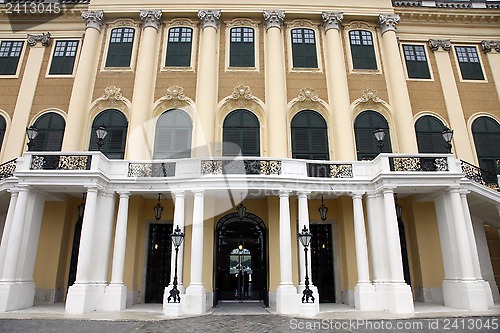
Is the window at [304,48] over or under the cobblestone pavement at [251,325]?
over

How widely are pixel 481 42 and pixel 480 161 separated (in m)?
7.91

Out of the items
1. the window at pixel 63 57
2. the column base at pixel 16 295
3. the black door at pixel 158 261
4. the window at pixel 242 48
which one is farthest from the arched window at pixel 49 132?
the window at pixel 242 48

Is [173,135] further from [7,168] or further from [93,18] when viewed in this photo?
[93,18]

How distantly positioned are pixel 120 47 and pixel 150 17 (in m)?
2.49

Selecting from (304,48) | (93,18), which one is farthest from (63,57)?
(304,48)

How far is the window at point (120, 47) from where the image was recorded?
21266 mm

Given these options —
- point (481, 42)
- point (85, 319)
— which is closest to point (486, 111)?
point (481, 42)

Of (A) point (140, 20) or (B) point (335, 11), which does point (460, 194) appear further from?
(A) point (140, 20)

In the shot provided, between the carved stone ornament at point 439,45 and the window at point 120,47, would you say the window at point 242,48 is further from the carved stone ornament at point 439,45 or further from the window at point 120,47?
the carved stone ornament at point 439,45

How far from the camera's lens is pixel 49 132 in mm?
20172

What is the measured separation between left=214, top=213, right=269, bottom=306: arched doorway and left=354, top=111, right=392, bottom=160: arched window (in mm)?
6722

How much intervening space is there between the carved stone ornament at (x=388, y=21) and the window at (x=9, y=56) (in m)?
21.8

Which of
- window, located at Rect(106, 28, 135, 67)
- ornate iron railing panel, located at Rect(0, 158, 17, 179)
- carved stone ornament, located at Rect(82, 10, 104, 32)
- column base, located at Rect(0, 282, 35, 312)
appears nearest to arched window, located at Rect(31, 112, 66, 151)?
ornate iron railing panel, located at Rect(0, 158, 17, 179)

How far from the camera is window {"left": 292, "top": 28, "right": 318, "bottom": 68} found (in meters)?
21.4
